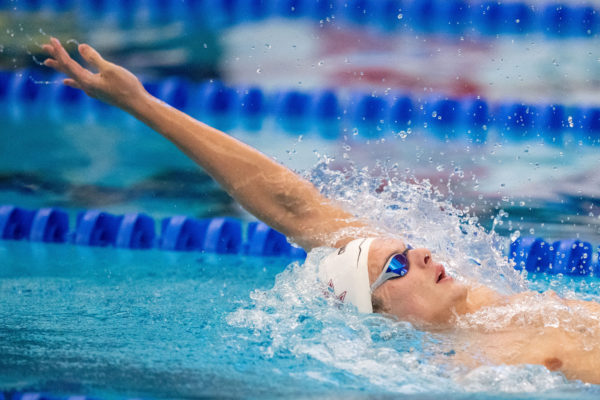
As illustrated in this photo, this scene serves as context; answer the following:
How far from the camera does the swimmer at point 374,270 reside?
2029 millimetres

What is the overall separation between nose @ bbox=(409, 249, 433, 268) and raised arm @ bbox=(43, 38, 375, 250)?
0.79 ft

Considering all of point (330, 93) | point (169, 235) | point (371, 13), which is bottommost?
point (169, 235)

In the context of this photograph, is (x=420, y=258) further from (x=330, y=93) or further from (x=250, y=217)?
(x=330, y=93)

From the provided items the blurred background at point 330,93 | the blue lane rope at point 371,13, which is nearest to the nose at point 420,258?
the blurred background at point 330,93

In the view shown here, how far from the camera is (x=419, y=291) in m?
2.12

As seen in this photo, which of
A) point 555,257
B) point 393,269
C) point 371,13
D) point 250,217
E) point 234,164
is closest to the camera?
point 393,269

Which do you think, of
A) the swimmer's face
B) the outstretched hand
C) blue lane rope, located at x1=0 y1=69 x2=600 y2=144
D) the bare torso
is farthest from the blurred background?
the outstretched hand

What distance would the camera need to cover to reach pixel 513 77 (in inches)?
207

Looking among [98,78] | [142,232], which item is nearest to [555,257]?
[142,232]

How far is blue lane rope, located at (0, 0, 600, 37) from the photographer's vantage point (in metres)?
5.86

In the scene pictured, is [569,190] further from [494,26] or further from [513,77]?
[494,26]

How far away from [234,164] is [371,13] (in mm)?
4160

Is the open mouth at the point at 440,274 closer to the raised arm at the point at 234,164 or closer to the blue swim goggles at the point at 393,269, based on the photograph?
the blue swim goggles at the point at 393,269

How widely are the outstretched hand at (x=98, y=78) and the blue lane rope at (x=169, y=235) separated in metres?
1.32
